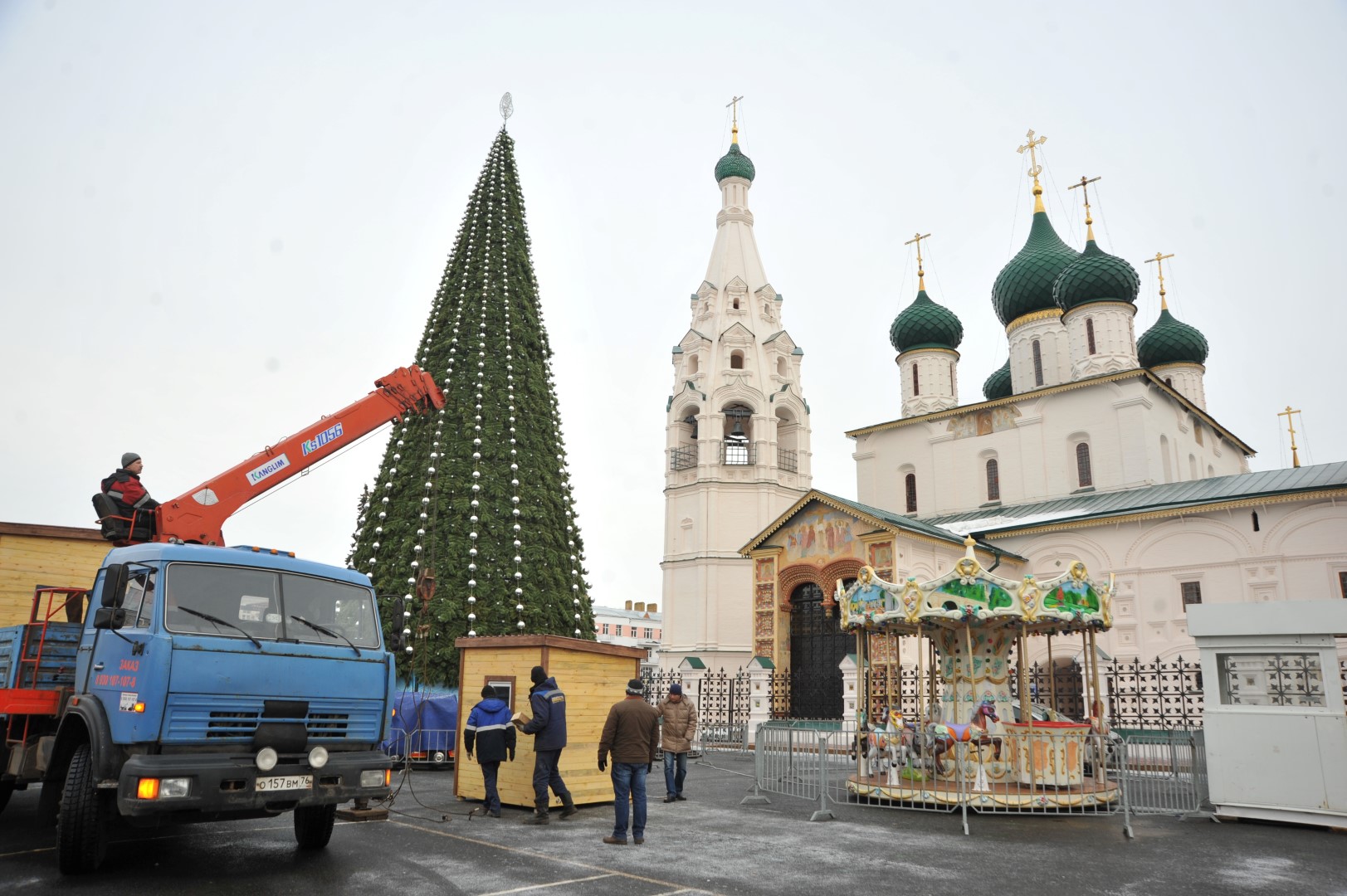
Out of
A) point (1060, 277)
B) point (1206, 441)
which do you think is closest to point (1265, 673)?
point (1060, 277)

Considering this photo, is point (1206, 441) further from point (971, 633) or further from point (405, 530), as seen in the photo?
point (405, 530)

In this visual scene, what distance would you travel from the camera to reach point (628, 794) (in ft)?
29.0

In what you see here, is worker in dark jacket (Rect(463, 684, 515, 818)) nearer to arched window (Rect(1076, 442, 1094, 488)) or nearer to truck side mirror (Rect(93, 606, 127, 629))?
truck side mirror (Rect(93, 606, 127, 629))

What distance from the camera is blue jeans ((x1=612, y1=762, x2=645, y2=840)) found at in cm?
855

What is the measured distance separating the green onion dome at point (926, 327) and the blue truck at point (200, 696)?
3023cm

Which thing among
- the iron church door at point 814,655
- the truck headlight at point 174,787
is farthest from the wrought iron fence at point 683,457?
the truck headlight at point 174,787

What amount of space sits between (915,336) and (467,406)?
75.6ft

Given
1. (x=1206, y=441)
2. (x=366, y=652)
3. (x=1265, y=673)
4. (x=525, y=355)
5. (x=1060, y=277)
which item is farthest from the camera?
(x=1206, y=441)

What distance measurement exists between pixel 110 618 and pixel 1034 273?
32.2m

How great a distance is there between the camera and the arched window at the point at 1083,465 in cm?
2902

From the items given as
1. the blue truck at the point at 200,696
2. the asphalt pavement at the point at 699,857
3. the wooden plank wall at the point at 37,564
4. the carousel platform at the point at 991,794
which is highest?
the wooden plank wall at the point at 37,564

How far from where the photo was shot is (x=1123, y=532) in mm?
25281

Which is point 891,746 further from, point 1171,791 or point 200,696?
point 200,696

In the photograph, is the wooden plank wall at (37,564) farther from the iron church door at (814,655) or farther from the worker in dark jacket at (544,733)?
the iron church door at (814,655)
